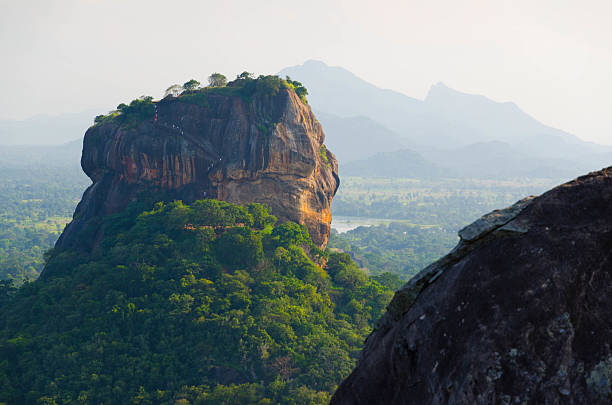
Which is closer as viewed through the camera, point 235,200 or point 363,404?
point 363,404

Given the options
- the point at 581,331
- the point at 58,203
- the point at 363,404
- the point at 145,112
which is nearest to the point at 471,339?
the point at 581,331

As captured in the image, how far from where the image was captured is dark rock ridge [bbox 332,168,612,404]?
511 centimetres

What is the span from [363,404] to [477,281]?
294 cm

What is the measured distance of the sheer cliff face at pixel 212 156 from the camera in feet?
127

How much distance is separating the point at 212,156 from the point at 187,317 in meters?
17.4

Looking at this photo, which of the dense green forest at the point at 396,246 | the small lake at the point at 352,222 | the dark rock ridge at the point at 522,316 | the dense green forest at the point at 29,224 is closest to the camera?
the dark rock ridge at the point at 522,316

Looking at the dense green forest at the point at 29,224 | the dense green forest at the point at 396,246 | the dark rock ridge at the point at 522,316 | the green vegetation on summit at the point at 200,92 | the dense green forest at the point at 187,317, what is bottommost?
Result: the dense green forest at the point at 396,246

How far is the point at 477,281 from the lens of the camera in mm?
5988

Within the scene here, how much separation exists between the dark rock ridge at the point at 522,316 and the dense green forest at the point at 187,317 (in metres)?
17.6

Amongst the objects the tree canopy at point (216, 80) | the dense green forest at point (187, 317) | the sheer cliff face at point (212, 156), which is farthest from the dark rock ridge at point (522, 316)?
the tree canopy at point (216, 80)

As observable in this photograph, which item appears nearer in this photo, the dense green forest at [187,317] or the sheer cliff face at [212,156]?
the dense green forest at [187,317]

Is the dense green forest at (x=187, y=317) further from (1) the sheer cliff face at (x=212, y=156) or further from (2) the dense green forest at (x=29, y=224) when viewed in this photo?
(2) the dense green forest at (x=29, y=224)

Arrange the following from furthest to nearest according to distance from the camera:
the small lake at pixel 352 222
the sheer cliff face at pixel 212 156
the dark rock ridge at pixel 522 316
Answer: the small lake at pixel 352 222 < the sheer cliff face at pixel 212 156 < the dark rock ridge at pixel 522 316

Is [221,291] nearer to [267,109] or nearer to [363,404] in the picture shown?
[267,109]
